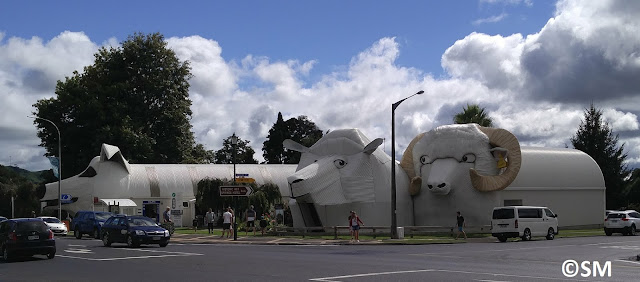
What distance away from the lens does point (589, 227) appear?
45531mm

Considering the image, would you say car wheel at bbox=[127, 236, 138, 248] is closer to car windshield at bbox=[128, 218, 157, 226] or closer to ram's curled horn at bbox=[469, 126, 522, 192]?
car windshield at bbox=[128, 218, 157, 226]

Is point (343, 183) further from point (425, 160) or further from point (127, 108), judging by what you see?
point (127, 108)

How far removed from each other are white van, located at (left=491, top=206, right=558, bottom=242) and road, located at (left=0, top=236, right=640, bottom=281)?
689 cm

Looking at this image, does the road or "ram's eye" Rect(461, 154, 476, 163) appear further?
"ram's eye" Rect(461, 154, 476, 163)

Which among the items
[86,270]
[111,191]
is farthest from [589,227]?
[86,270]

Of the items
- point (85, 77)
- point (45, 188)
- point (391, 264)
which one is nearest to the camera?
point (391, 264)

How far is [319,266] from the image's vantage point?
18500 millimetres

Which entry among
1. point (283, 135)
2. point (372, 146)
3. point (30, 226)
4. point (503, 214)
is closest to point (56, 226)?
point (372, 146)

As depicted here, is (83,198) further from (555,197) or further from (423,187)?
(555,197)

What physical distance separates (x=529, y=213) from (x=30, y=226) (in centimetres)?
2245

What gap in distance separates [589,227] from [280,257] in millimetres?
30020

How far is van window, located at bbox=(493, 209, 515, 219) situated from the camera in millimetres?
33125

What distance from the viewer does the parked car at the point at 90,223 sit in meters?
37.6

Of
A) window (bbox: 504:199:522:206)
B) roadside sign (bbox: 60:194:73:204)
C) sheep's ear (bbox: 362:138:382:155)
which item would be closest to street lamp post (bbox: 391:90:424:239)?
sheep's ear (bbox: 362:138:382:155)
